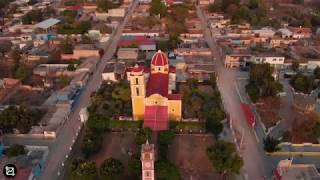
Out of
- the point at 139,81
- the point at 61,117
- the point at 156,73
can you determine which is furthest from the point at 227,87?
the point at 61,117

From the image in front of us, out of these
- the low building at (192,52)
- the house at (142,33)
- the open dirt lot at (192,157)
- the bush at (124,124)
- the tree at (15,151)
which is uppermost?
the house at (142,33)

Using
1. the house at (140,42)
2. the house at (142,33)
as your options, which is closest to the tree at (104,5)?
the house at (142,33)

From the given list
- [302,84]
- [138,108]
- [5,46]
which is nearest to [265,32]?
[302,84]

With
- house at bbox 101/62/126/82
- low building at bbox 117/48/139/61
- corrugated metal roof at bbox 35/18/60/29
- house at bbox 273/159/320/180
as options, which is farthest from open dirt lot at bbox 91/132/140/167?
corrugated metal roof at bbox 35/18/60/29

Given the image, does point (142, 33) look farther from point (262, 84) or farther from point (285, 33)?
point (262, 84)

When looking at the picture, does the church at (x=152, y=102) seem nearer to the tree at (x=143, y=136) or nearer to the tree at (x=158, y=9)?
the tree at (x=143, y=136)

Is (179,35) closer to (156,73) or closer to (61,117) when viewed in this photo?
(156,73)
